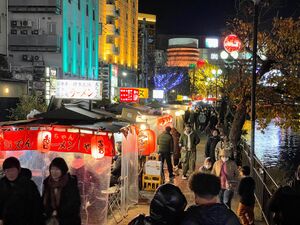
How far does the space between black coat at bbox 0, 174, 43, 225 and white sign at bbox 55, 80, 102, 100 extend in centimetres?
767

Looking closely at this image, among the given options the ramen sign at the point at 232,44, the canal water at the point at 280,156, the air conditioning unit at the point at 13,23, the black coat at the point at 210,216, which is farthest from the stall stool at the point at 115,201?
the air conditioning unit at the point at 13,23

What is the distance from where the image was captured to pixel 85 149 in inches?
376

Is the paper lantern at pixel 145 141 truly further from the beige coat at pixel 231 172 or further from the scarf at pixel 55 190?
the scarf at pixel 55 190

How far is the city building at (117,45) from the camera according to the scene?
164 ft

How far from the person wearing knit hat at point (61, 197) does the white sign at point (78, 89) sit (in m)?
7.63

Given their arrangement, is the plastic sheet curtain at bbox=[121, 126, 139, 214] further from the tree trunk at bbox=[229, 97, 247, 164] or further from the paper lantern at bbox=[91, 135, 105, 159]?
the tree trunk at bbox=[229, 97, 247, 164]

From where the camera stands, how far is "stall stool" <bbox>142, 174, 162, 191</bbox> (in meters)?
13.5

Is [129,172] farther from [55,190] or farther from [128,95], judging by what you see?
[128,95]

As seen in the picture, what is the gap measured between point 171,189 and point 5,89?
23937mm

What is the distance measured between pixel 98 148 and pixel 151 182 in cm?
453

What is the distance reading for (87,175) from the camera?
31.2 ft

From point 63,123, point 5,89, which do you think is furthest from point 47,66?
point 63,123

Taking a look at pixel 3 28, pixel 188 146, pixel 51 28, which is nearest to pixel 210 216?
pixel 188 146

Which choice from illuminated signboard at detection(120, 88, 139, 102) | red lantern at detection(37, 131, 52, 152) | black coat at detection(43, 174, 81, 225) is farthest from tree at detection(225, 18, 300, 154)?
illuminated signboard at detection(120, 88, 139, 102)
